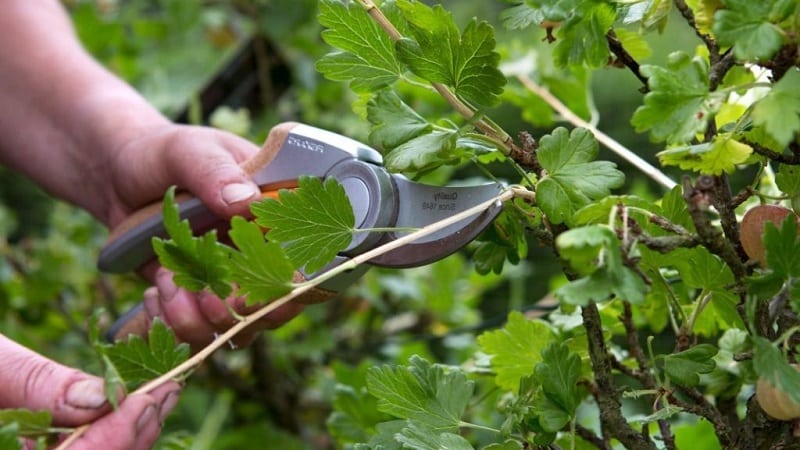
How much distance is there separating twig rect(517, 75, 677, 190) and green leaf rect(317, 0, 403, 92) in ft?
0.55

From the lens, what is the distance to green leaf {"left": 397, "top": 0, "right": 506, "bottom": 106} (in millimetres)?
407

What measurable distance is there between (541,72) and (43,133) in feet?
1.66

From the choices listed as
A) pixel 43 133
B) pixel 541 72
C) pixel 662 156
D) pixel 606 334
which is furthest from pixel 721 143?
pixel 43 133

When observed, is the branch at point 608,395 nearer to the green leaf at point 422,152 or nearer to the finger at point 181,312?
the green leaf at point 422,152

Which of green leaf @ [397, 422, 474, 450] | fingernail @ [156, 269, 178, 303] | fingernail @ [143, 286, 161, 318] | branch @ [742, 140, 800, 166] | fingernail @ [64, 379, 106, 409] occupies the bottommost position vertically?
→ fingernail @ [143, 286, 161, 318]

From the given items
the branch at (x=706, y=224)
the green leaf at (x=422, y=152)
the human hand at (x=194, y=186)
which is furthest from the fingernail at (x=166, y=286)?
the branch at (x=706, y=224)

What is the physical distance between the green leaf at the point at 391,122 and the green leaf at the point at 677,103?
105 millimetres

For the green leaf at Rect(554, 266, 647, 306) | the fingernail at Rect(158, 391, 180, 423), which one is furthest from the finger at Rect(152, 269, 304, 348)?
the green leaf at Rect(554, 266, 647, 306)

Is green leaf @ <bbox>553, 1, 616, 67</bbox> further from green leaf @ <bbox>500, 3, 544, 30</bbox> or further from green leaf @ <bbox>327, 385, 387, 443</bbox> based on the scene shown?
green leaf @ <bbox>327, 385, 387, 443</bbox>

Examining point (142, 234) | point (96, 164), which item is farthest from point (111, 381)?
point (96, 164)

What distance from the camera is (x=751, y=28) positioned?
0.34 m

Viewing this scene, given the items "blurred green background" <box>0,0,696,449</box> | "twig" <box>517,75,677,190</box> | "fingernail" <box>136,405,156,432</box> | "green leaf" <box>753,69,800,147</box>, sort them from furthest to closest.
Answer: "blurred green background" <box>0,0,696,449</box> → "twig" <box>517,75,677,190</box> → "fingernail" <box>136,405,156,432</box> → "green leaf" <box>753,69,800,147</box>

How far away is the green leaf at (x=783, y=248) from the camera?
353 millimetres

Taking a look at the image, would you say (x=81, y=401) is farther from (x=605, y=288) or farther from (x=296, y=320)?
(x=296, y=320)
